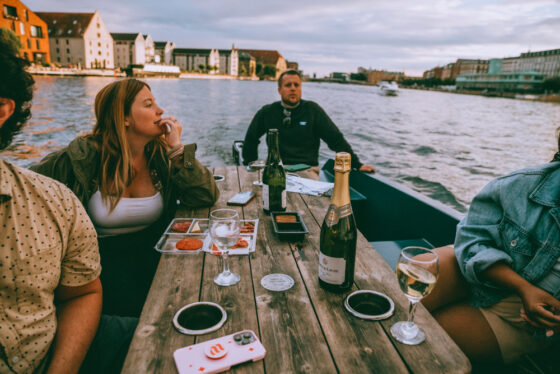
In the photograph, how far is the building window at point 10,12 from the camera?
36.2m

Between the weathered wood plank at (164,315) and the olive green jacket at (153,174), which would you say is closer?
the weathered wood plank at (164,315)

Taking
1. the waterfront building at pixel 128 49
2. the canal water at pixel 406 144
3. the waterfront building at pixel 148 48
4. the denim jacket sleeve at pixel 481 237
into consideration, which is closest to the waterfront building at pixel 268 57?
the waterfront building at pixel 148 48

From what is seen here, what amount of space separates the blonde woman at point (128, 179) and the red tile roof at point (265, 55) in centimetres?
13021

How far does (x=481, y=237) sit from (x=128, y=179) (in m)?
1.89

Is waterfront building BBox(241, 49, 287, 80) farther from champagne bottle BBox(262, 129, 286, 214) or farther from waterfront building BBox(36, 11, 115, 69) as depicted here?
champagne bottle BBox(262, 129, 286, 214)

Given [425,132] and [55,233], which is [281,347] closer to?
[55,233]

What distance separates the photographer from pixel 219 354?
2.76 ft

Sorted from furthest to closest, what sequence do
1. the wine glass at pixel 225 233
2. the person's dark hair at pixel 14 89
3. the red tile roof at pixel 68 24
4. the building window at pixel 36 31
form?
1. the red tile roof at pixel 68 24
2. the building window at pixel 36 31
3. the wine glass at pixel 225 233
4. the person's dark hair at pixel 14 89

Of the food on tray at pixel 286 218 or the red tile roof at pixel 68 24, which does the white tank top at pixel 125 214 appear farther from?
the red tile roof at pixel 68 24

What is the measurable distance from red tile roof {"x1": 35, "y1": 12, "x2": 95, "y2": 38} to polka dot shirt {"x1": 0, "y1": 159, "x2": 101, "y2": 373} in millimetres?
65264

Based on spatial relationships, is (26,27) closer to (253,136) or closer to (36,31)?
(36,31)

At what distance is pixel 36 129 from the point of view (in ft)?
39.8

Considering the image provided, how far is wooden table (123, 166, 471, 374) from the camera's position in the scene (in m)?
0.86

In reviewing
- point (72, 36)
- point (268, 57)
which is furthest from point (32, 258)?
point (268, 57)
